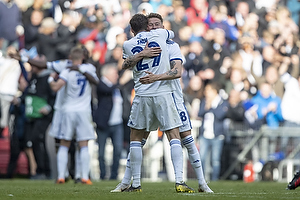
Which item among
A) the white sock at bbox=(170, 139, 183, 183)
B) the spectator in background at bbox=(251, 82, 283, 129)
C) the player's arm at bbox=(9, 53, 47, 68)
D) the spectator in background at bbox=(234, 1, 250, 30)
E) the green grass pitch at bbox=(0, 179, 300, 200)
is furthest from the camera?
the spectator in background at bbox=(234, 1, 250, 30)

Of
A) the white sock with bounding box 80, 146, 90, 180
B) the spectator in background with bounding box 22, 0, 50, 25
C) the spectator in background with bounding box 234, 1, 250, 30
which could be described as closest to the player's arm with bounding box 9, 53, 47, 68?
the white sock with bounding box 80, 146, 90, 180

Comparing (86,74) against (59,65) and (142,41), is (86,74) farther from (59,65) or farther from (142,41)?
(142,41)

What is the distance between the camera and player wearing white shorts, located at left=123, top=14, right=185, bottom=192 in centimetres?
857

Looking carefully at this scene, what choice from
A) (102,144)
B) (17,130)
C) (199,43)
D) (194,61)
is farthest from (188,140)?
(199,43)

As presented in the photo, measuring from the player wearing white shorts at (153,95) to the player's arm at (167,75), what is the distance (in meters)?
0.14

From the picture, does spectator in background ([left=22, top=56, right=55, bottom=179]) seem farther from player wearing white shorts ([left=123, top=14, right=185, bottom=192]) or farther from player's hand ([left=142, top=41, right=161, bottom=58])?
player's hand ([left=142, top=41, right=161, bottom=58])

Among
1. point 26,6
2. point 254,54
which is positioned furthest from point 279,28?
point 26,6

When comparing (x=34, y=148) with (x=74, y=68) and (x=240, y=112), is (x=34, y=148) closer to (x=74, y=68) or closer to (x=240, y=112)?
(x=74, y=68)

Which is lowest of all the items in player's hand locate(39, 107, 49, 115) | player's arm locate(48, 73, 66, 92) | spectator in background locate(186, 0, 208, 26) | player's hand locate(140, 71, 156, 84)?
player's hand locate(140, 71, 156, 84)

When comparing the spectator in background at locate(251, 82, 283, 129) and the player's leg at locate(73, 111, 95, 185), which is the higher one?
the spectator in background at locate(251, 82, 283, 129)

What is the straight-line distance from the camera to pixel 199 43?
1827 centimetres

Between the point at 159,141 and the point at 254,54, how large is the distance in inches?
146

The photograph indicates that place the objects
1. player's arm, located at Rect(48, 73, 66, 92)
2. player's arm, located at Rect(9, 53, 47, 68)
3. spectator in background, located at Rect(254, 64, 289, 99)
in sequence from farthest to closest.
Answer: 1. spectator in background, located at Rect(254, 64, 289, 99)
2. player's arm, located at Rect(48, 73, 66, 92)
3. player's arm, located at Rect(9, 53, 47, 68)

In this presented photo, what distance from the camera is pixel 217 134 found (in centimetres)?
1700
